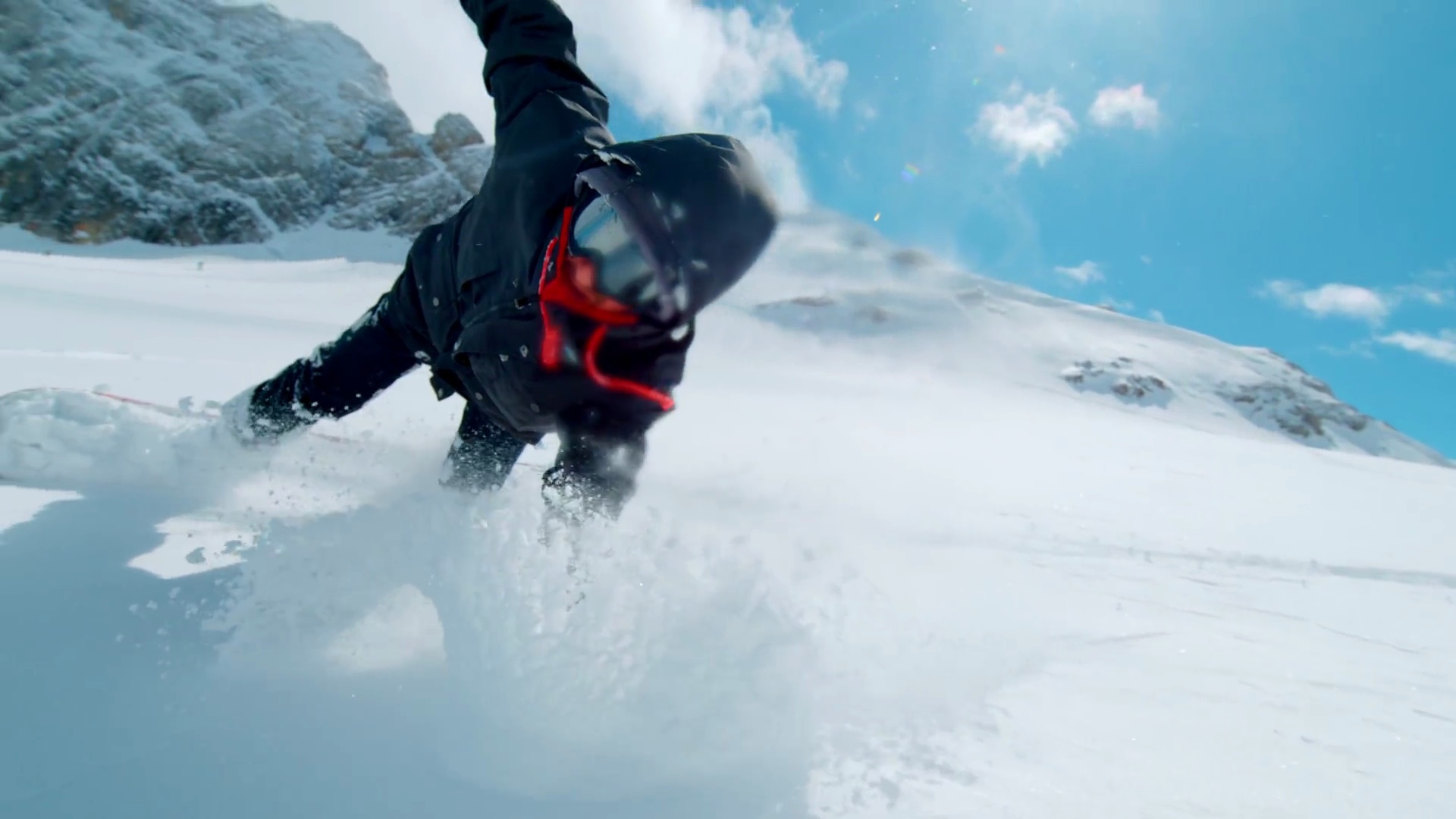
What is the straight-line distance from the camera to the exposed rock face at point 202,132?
39406 millimetres

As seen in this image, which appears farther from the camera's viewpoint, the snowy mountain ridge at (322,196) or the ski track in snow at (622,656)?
the snowy mountain ridge at (322,196)

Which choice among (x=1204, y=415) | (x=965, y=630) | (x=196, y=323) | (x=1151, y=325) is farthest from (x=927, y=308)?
(x=965, y=630)

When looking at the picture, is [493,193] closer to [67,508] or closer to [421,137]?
[67,508]

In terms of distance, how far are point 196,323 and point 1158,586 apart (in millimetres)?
7371

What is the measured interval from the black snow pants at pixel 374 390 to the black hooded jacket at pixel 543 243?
0.37 ft

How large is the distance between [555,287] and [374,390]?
3.64 ft

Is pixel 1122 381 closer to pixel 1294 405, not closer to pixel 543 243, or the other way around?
pixel 1294 405

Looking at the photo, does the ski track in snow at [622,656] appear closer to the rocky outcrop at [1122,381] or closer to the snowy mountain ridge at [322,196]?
the snowy mountain ridge at [322,196]

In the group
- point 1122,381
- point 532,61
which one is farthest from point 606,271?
point 1122,381

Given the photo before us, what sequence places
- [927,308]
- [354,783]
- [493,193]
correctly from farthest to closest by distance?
[927,308] → [493,193] → [354,783]

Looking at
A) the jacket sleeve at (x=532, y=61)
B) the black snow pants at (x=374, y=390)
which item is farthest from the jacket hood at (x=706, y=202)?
the black snow pants at (x=374, y=390)

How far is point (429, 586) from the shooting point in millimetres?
1252

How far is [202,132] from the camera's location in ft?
148

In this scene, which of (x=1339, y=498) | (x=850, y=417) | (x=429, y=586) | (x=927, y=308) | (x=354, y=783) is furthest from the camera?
(x=927, y=308)
